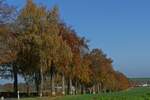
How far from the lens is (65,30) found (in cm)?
8019

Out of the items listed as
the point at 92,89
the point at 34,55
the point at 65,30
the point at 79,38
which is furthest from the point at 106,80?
the point at 34,55

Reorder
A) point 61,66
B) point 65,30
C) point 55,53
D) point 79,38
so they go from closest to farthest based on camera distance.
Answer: point 55,53
point 61,66
point 65,30
point 79,38

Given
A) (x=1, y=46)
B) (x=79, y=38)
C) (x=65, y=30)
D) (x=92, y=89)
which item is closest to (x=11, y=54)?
(x=1, y=46)

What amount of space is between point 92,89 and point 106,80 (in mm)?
6644

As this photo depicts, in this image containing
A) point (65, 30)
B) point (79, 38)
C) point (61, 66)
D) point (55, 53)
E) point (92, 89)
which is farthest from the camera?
point (92, 89)

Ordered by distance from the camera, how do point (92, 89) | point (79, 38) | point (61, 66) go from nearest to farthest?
1. point (61, 66)
2. point (79, 38)
3. point (92, 89)

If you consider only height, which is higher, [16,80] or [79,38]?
[79,38]

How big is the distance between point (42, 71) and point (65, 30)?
1015 cm

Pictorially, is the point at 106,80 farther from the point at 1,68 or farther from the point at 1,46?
the point at 1,46

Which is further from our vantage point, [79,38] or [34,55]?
[79,38]

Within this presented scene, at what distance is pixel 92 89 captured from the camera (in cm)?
12656

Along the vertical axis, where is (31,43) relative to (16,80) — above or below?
above

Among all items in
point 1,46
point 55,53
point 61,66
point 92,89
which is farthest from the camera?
point 92,89

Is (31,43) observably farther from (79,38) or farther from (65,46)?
(79,38)
